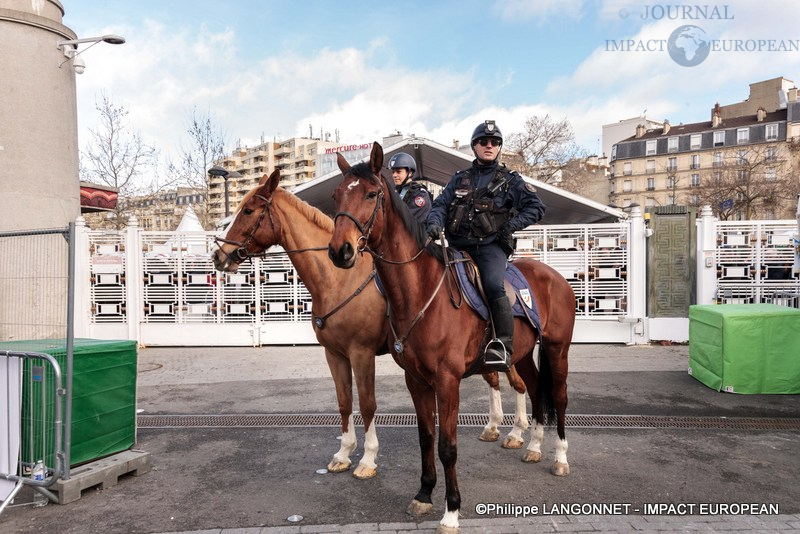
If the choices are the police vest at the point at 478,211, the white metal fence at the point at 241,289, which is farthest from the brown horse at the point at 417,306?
the white metal fence at the point at 241,289

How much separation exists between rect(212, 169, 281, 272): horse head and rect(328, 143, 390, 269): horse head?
1.63m

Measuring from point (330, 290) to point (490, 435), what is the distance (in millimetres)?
2348

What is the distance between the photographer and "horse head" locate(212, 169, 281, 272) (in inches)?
191

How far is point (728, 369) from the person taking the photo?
7141 mm

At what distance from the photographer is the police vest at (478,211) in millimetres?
4113

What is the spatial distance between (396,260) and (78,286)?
1092 centimetres

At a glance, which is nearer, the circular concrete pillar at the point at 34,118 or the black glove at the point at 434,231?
the black glove at the point at 434,231

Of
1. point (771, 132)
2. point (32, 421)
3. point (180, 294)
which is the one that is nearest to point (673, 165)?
point (771, 132)

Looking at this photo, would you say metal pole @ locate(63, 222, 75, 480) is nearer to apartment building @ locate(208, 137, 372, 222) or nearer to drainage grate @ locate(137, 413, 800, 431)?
drainage grate @ locate(137, 413, 800, 431)

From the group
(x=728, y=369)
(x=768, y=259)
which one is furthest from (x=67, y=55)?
(x=768, y=259)

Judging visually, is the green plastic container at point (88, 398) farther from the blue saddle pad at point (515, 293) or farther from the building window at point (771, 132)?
the building window at point (771, 132)

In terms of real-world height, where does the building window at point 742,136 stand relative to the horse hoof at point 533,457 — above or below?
above

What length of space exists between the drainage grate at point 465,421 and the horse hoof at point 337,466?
1.33 m

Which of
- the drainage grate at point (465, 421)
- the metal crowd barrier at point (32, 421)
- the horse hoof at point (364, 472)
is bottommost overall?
the drainage grate at point (465, 421)
